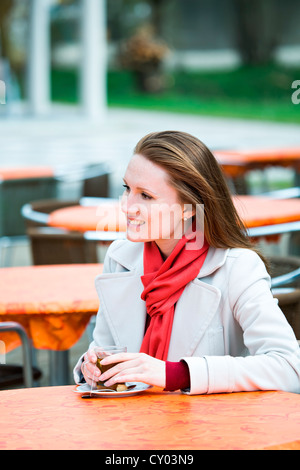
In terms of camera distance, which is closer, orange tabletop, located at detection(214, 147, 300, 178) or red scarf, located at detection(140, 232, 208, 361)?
red scarf, located at detection(140, 232, 208, 361)

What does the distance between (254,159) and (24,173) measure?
98.3 inches

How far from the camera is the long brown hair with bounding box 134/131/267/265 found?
179 centimetres

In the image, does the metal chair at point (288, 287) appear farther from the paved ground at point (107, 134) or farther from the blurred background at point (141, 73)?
the blurred background at point (141, 73)

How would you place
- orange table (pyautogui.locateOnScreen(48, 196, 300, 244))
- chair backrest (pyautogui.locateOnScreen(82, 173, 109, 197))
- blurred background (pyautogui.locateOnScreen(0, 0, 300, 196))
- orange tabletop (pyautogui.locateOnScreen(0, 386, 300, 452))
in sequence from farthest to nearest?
blurred background (pyautogui.locateOnScreen(0, 0, 300, 196)) → chair backrest (pyautogui.locateOnScreen(82, 173, 109, 197)) → orange table (pyautogui.locateOnScreen(48, 196, 300, 244)) → orange tabletop (pyautogui.locateOnScreen(0, 386, 300, 452))

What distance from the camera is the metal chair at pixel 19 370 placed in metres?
2.46

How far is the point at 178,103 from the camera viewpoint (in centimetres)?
2141

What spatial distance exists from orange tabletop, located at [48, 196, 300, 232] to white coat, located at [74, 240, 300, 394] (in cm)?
219

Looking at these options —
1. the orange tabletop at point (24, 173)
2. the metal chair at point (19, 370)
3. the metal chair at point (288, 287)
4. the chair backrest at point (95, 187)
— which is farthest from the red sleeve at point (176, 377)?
the chair backrest at point (95, 187)

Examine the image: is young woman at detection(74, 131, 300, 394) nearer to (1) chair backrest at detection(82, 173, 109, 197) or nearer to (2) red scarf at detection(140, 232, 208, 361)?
(2) red scarf at detection(140, 232, 208, 361)

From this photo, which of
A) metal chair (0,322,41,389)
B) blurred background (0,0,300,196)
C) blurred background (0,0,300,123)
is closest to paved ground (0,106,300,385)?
blurred background (0,0,300,196)

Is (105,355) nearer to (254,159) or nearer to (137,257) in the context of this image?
(137,257)

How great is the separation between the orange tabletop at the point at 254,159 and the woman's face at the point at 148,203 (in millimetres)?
5614

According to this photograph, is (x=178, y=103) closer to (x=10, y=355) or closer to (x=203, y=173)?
(x=10, y=355)

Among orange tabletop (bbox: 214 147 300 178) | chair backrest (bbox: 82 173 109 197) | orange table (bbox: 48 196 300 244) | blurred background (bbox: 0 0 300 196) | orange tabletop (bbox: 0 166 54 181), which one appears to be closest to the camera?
orange table (bbox: 48 196 300 244)
